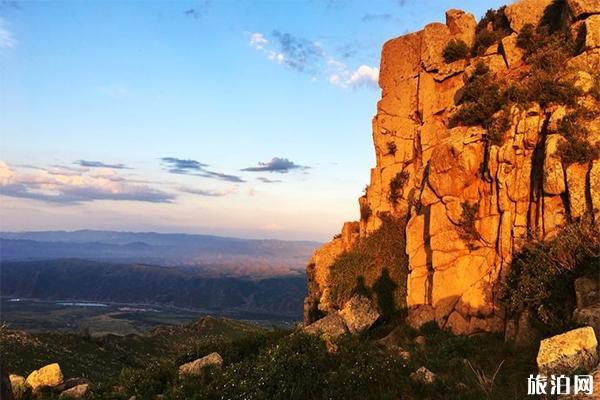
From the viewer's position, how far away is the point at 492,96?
25.5m

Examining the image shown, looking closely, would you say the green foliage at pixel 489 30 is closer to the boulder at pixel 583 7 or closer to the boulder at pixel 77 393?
the boulder at pixel 583 7

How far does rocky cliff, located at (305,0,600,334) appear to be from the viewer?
68.3 feet

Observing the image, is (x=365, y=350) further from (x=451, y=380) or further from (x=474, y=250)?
(x=474, y=250)

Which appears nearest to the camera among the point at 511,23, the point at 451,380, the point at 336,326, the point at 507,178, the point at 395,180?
the point at 451,380

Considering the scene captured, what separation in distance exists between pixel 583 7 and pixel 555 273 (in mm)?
15668

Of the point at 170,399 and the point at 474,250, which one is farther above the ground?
the point at 474,250

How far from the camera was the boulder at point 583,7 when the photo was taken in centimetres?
2523

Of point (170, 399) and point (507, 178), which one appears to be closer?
point (170, 399)

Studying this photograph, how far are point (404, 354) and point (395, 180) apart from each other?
64.9ft

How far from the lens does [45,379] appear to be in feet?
81.0

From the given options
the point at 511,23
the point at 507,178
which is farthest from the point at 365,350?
the point at 511,23

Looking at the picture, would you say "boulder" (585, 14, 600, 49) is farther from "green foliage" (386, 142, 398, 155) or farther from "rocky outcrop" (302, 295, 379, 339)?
"rocky outcrop" (302, 295, 379, 339)

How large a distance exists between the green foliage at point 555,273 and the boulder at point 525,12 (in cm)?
1732

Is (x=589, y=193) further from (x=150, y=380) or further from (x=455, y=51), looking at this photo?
(x=150, y=380)
